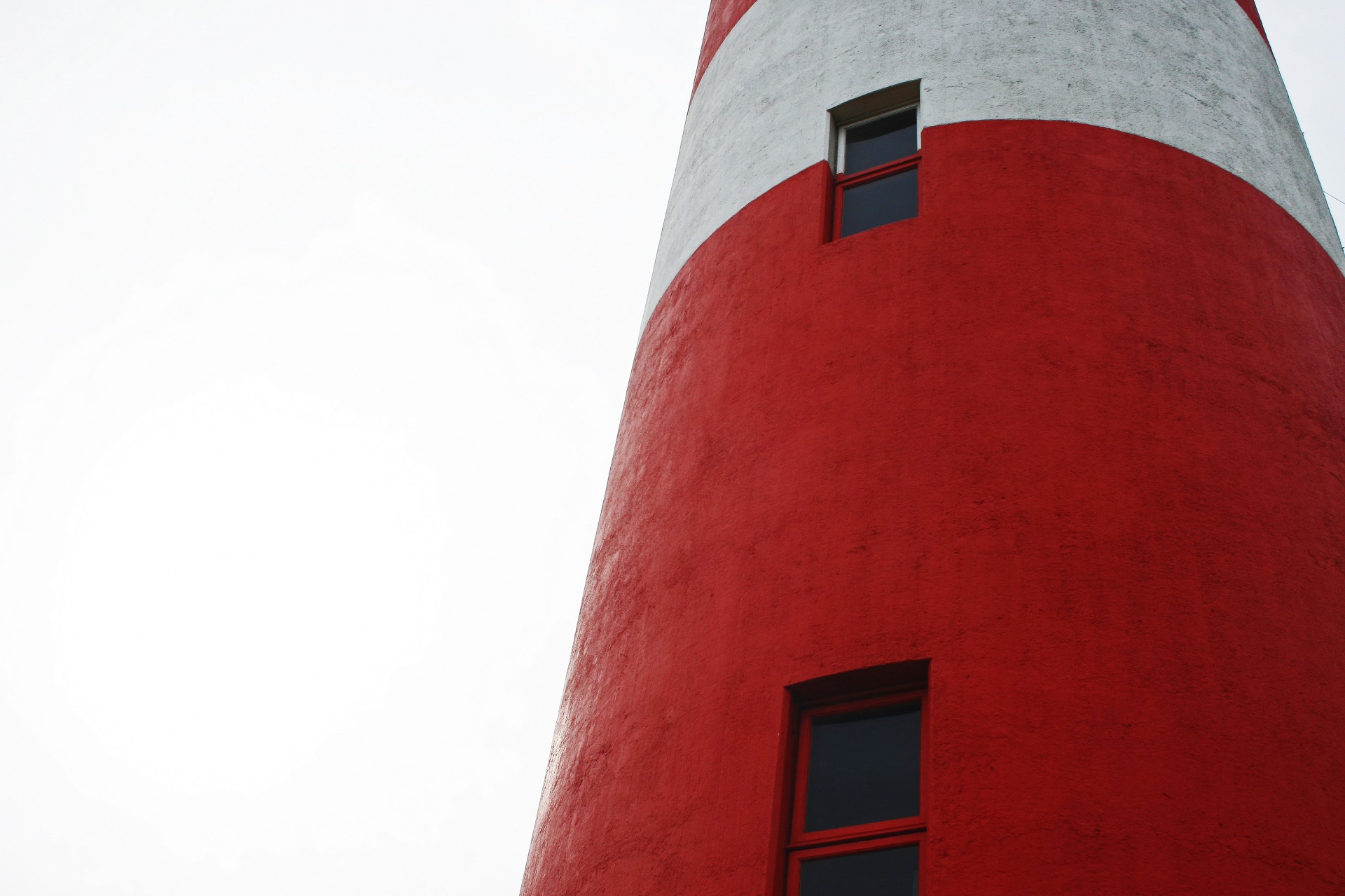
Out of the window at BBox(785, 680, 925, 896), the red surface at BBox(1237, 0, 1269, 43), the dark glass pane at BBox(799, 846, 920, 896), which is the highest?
the red surface at BBox(1237, 0, 1269, 43)

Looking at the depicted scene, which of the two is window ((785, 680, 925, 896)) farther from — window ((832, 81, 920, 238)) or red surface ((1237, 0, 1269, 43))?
red surface ((1237, 0, 1269, 43))

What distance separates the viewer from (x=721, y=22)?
11.3m

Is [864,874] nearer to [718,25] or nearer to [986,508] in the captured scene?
[986,508]

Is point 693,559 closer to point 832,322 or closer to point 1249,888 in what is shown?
point 832,322

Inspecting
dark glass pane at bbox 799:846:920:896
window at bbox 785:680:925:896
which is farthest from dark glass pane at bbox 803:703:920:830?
dark glass pane at bbox 799:846:920:896

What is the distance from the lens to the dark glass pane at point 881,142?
7.73 m

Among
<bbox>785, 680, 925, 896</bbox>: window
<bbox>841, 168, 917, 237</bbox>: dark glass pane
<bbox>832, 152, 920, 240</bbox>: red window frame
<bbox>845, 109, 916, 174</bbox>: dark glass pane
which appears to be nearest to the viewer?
<bbox>785, 680, 925, 896</bbox>: window

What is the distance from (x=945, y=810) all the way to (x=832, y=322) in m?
2.90

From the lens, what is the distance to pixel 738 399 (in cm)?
684

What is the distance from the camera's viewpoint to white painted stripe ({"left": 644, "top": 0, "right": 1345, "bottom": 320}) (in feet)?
24.7

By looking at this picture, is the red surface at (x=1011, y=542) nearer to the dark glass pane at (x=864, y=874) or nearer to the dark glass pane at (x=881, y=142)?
the dark glass pane at (x=864, y=874)

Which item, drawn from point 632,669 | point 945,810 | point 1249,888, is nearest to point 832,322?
point 632,669

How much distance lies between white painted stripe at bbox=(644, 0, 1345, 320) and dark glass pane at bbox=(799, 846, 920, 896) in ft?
14.8

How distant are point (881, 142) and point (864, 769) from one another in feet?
14.3
